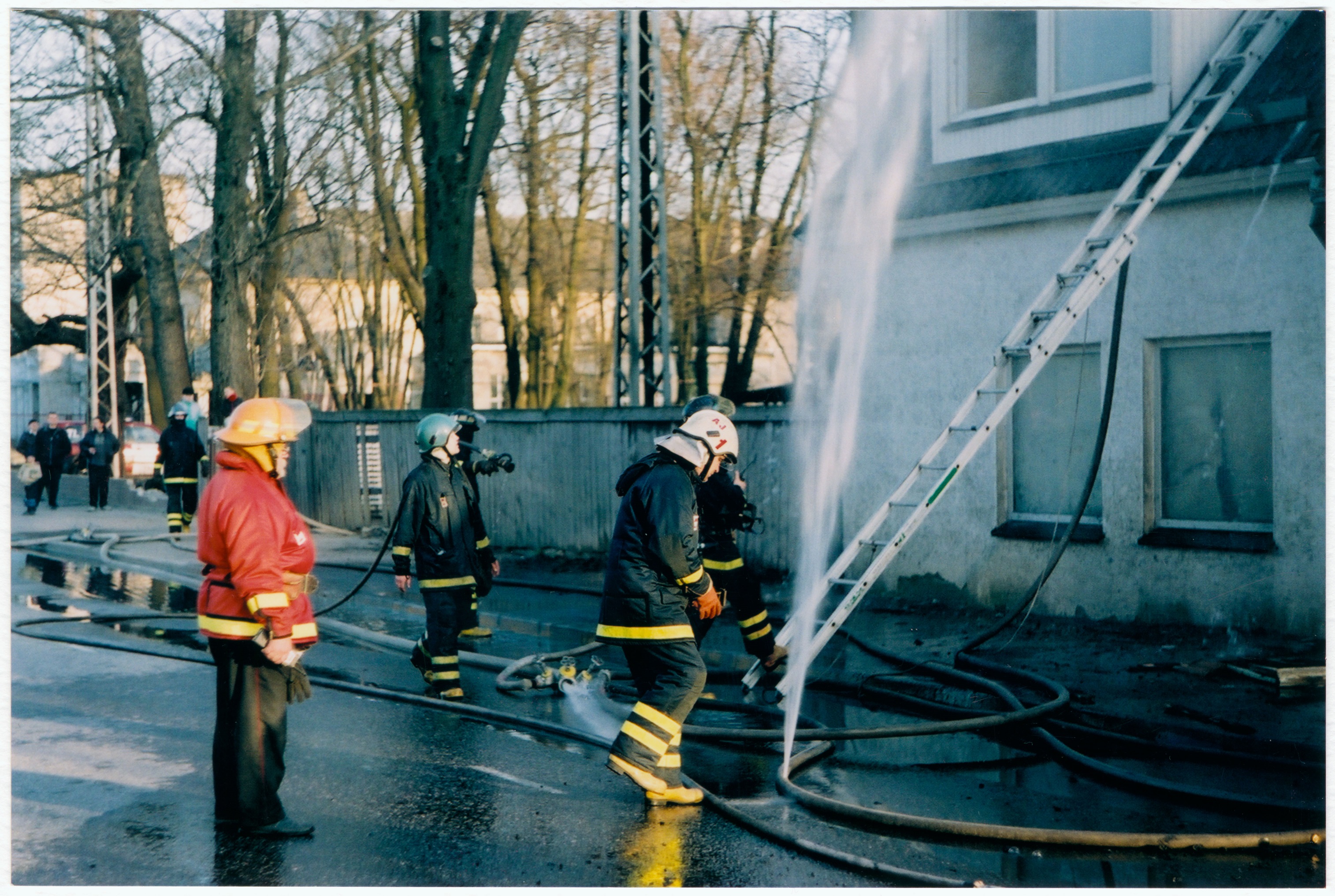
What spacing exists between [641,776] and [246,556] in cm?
193

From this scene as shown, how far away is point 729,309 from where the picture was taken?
2550 cm

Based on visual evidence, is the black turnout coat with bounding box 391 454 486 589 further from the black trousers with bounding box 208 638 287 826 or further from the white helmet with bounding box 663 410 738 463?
the black trousers with bounding box 208 638 287 826

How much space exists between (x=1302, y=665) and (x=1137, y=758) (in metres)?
1.74

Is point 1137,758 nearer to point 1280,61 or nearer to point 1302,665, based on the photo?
point 1302,665

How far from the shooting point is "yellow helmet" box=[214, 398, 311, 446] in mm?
5066

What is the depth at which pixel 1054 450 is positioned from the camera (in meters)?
9.45

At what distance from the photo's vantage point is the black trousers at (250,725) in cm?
506

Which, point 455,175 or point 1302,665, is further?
point 455,175

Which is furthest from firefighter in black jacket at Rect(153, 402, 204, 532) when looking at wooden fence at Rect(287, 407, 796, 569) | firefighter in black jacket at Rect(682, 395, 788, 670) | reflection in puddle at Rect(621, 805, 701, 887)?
reflection in puddle at Rect(621, 805, 701, 887)

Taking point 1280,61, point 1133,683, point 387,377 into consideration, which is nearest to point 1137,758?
point 1133,683

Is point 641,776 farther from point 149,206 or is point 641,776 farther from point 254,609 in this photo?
point 149,206

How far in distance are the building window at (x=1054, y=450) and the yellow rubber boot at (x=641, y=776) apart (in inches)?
188

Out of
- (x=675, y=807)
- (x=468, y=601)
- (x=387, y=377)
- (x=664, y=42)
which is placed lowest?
(x=675, y=807)

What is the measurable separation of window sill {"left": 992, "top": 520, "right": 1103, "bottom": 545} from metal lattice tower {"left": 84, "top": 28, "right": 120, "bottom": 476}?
60.8 ft
